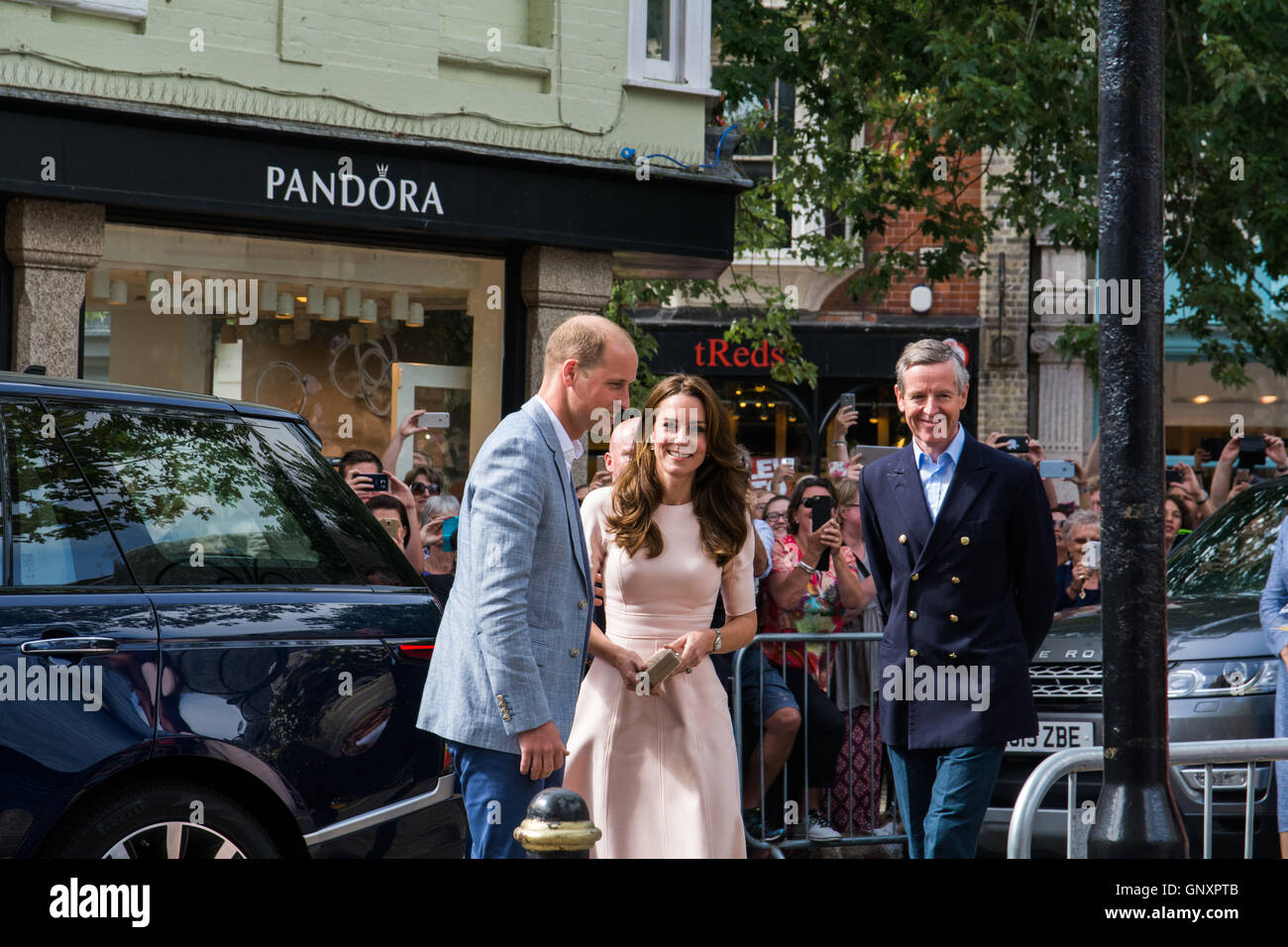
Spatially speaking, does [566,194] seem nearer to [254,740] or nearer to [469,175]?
[469,175]

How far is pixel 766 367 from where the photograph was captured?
23266 mm

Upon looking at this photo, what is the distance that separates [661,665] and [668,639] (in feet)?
0.54

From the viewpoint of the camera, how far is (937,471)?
5.56 metres

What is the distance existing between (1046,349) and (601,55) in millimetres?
12567

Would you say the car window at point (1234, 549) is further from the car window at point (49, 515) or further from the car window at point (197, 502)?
the car window at point (49, 515)

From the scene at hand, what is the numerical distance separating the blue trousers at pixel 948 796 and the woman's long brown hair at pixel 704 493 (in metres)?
0.97

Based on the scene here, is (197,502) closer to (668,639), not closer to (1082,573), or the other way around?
(668,639)

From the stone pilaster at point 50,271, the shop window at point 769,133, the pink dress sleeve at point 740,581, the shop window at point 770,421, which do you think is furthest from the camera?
the shop window at point 770,421

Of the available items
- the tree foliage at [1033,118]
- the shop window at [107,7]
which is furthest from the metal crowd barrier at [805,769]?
the tree foliage at [1033,118]

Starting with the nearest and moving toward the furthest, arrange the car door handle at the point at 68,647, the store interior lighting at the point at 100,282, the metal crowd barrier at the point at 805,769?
1. the car door handle at the point at 68,647
2. the metal crowd barrier at the point at 805,769
3. the store interior lighting at the point at 100,282

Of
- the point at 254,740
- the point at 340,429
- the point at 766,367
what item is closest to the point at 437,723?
the point at 254,740

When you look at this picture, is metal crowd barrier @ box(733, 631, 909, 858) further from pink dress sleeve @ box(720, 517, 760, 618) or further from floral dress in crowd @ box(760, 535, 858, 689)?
pink dress sleeve @ box(720, 517, 760, 618)

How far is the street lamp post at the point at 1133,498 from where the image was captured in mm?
4016

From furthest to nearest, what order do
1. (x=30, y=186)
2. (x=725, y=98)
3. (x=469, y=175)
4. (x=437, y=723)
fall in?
(x=725, y=98) → (x=469, y=175) → (x=30, y=186) → (x=437, y=723)
